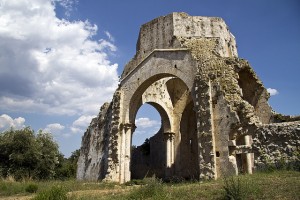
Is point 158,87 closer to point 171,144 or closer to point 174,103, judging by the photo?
point 174,103

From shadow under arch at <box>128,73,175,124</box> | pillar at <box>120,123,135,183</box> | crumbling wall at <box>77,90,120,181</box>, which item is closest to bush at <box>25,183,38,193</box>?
crumbling wall at <box>77,90,120,181</box>

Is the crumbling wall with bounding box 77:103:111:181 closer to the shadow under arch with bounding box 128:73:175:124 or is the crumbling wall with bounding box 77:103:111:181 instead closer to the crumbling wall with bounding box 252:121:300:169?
the shadow under arch with bounding box 128:73:175:124

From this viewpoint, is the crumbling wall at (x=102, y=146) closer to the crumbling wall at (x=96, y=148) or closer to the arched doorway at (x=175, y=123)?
the crumbling wall at (x=96, y=148)

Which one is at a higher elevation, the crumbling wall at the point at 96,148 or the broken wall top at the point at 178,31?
the broken wall top at the point at 178,31

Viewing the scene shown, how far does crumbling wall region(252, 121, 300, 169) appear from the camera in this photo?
10.1 meters

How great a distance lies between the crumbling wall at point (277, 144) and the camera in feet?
33.1

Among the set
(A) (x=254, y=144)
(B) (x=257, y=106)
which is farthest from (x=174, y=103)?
(A) (x=254, y=144)

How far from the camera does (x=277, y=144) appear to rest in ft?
34.4

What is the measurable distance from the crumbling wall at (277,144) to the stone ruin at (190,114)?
0.03 metres

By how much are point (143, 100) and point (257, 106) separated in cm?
680

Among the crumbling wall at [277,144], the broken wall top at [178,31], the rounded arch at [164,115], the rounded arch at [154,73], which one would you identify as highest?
the broken wall top at [178,31]

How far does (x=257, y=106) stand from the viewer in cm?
1648

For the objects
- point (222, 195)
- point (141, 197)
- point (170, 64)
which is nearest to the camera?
point (222, 195)

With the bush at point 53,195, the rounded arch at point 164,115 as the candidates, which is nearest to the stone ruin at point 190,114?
the rounded arch at point 164,115
